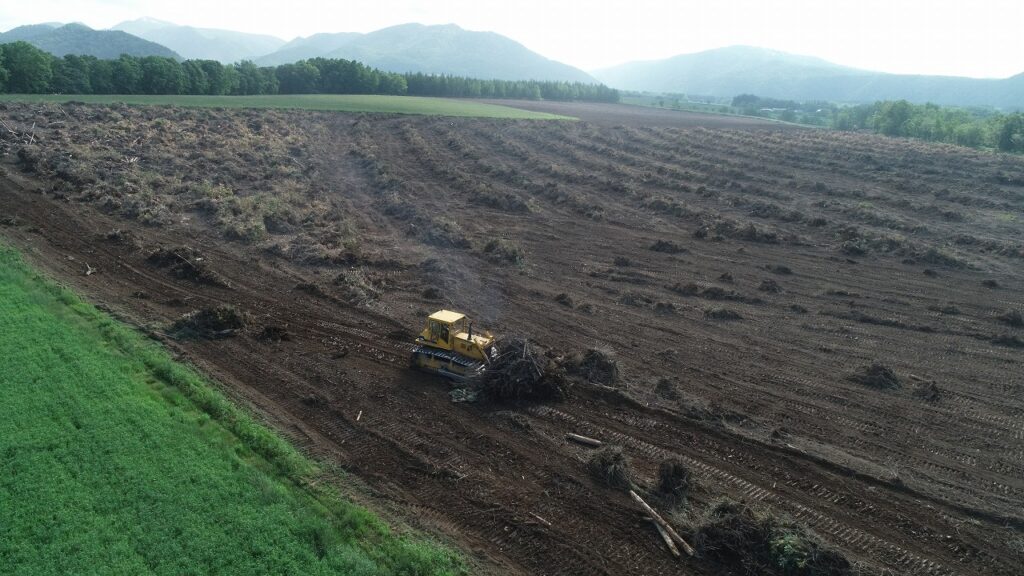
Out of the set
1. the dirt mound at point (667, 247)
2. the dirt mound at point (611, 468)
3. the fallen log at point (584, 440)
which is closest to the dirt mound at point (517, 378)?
the fallen log at point (584, 440)

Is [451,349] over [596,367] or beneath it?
over

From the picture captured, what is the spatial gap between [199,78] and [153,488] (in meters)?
87.9

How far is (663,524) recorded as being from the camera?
13.2 m

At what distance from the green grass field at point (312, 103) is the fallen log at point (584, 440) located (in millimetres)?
69695

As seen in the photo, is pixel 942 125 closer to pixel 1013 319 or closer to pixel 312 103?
pixel 1013 319

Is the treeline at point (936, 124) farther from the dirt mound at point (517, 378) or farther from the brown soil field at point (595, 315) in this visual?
the dirt mound at point (517, 378)

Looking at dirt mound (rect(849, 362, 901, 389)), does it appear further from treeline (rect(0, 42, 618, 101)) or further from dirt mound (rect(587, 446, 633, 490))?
treeline (rect(0, 42, 618, 101))

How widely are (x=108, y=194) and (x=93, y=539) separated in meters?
30.7

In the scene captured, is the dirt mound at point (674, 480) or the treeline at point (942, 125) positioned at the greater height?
the treeline at point (942, 125)

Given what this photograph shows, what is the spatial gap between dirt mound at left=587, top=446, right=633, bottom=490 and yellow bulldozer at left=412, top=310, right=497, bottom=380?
492 cm

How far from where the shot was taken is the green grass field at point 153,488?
451 inches

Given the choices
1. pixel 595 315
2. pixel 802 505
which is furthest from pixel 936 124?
pixel 802 505

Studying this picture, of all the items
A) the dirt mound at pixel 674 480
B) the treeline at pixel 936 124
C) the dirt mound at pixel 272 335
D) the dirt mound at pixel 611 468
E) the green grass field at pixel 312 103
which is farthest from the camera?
the treeline at pixel 936 124

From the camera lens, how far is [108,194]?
1387 inches
